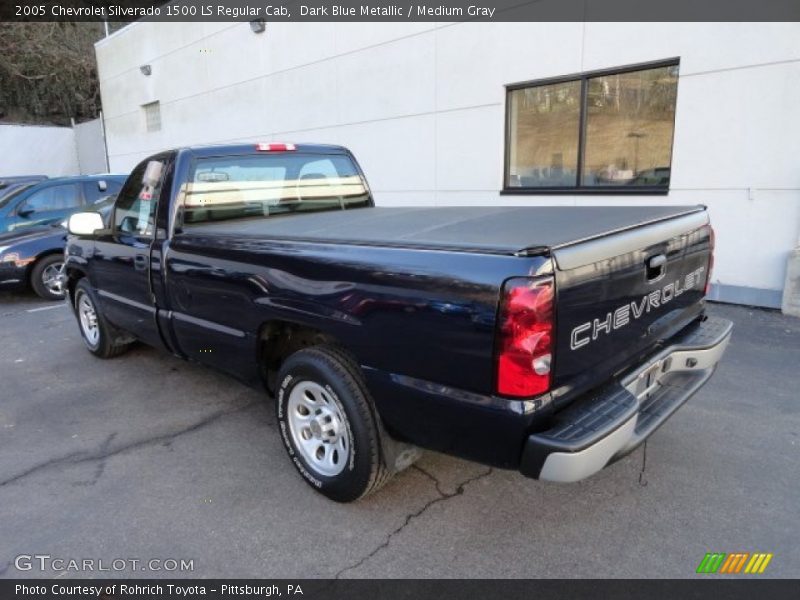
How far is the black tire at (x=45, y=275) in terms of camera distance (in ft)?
27.0

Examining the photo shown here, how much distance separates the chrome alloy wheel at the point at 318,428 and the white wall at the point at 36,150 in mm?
25322

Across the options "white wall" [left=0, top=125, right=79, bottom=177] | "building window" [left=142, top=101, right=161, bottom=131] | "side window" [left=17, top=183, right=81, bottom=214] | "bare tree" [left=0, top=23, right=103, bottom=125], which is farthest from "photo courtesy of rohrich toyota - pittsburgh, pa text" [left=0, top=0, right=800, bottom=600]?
"bare tree" [left=0, top=23, right=103, bottom=125]

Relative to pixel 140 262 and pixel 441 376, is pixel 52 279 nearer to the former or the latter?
pixel 140 262

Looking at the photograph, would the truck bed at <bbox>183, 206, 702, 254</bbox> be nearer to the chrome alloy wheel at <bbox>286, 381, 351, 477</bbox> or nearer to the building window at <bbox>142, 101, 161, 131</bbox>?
the chrome alloy wheel at <bbox>286, 381, 351, 477</bbox>

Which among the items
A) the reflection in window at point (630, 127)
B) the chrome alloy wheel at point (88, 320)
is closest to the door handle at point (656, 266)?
the chrome alloy wheel at point (88, 320)

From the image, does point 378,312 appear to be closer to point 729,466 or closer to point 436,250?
point 436,250

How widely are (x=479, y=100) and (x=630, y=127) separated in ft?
7.50

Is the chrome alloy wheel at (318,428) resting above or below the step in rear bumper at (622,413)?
below

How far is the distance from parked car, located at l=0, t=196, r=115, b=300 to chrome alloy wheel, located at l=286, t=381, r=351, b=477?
6.06 m

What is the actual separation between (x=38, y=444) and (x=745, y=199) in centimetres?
713

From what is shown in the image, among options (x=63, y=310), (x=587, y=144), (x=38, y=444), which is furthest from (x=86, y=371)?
(x=587, y=144)

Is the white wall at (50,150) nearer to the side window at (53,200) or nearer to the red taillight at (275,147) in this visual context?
the side window at (53,200)

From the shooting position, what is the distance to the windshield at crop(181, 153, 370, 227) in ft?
12.8

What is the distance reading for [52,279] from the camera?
8406 mm
